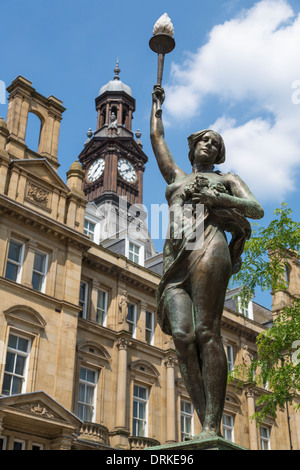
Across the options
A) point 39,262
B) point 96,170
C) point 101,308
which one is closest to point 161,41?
point 39,262

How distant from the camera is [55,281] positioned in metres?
26.7

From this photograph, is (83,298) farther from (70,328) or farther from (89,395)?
(89,395)

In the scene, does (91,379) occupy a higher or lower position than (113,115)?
lower

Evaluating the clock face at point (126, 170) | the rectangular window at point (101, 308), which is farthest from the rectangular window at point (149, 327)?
the clock face at point (126, 170)

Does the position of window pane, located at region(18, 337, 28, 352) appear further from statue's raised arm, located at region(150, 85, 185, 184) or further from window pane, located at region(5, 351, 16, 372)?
statue's raised arm, located at region(150, 85, 185, 184)

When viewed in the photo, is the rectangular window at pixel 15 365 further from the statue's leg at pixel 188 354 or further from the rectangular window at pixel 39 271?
the statue's leg at pixel 188 354

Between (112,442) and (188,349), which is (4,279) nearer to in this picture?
(112,442)

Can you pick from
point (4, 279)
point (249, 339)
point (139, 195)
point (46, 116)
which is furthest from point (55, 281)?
point (139, 195)

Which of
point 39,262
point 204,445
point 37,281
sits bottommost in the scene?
point 204,445

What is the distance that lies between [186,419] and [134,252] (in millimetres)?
10135

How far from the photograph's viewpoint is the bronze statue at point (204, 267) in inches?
197

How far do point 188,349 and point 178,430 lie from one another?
26.9 meters

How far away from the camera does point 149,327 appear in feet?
106

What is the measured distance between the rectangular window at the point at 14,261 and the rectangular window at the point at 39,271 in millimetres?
753
